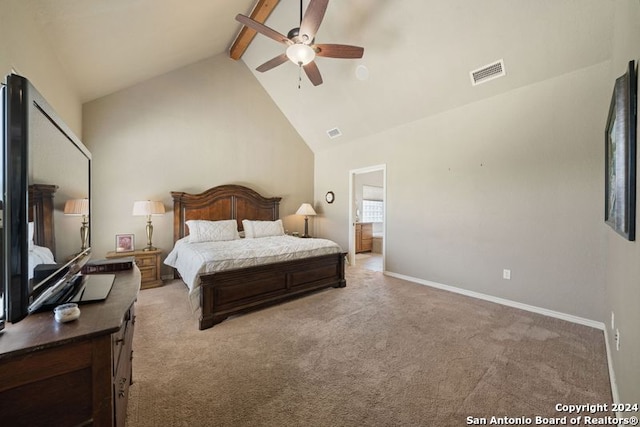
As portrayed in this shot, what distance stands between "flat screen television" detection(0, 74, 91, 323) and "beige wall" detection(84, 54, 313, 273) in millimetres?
3096

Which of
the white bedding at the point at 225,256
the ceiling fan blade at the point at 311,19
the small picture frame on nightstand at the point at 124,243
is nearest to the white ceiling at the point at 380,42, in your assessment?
the ceiling fan blade at the point at 311,19

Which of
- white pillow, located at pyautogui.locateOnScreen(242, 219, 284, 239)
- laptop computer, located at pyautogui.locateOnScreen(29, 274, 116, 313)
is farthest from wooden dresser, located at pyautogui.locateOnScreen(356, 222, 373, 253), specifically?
laptop computer, located at pyautogui.locateOnScreen(29, 274, 116, 313)

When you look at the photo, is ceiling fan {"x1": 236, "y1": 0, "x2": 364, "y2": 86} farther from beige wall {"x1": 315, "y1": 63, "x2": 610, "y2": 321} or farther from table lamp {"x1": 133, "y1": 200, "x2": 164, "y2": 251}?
table lamp {"x1": 133, "y1": 200, "x2": 164, "y2": 251}

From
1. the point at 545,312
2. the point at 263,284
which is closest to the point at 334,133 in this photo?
the point at 263,284

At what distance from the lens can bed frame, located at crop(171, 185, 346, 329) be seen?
274cm

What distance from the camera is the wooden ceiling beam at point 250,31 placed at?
3.57m

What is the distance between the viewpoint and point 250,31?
13.5 ft

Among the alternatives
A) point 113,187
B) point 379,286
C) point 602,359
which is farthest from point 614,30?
point 113,187

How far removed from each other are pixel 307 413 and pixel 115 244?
13.2 feet

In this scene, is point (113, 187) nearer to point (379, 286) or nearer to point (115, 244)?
point (115, 244)

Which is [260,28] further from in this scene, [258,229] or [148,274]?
[148,274]

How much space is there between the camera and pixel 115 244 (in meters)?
4.00

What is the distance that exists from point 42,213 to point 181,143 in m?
3.90

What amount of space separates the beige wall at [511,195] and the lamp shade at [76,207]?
13.4 ft
